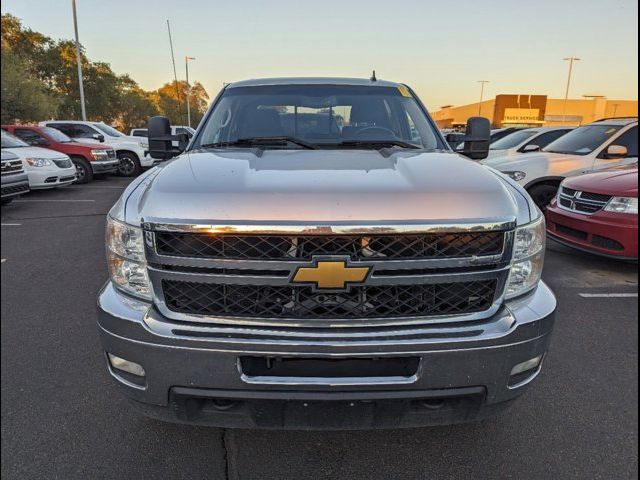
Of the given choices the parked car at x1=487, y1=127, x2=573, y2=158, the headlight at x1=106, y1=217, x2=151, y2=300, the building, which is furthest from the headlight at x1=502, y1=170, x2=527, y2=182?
the building

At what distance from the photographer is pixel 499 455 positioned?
2.22 m

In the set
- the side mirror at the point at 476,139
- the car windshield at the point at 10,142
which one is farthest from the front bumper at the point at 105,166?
the side mirror at the point at 476,139

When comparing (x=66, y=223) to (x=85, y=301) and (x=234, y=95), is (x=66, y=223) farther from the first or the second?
(x=234, y=95)

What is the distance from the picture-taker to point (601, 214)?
493 cm

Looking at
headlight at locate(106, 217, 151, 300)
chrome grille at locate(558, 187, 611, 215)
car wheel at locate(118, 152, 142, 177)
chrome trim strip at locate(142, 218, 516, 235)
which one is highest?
chrome trim strip at locate(142, 218, 516, 235)

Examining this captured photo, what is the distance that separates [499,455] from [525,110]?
61.4 meters

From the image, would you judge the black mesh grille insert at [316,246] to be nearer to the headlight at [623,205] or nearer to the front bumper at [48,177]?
the headlight at [623,205]

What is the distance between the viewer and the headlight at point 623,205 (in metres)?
4.74

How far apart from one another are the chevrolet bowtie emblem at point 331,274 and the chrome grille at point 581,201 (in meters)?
4.42

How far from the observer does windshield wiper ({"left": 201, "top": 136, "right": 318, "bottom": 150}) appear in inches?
111

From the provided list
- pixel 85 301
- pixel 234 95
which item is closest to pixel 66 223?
pixel 85 301

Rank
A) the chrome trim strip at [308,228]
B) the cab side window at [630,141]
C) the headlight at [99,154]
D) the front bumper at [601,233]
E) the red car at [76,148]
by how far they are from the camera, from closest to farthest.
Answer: the chrome trim strip at [308,228], the front bumper at [601,233], the cab side window at [630,141], the red car at [76,148], the headlight at [99,154]

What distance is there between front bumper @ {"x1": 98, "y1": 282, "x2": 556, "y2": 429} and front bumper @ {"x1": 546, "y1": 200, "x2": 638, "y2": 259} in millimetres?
3651

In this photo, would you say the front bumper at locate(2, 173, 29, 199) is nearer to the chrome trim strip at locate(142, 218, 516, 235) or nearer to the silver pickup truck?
the silver pickup truck
